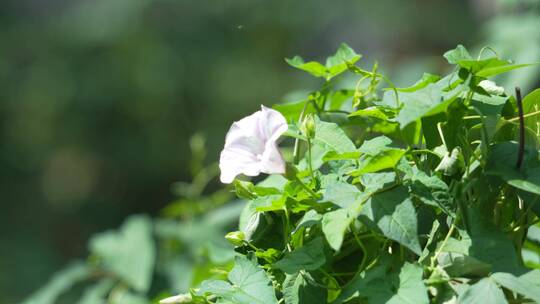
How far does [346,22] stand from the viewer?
4715mm

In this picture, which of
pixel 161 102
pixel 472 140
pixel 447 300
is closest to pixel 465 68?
pixel 472 140

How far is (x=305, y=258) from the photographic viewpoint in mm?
658

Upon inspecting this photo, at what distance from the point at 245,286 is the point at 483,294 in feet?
0.65

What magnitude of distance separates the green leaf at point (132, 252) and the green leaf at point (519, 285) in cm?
75

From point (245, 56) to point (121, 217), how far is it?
3.89ft

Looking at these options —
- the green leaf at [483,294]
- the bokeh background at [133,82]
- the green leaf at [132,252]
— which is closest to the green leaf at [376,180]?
the green leaf at [483,294]

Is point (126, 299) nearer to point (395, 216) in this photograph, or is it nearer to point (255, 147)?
point (255, 147)

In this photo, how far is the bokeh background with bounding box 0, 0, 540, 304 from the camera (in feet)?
14.5

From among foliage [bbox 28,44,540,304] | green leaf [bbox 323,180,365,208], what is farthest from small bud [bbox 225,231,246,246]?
green leaf [bbox 323,180,365,208]

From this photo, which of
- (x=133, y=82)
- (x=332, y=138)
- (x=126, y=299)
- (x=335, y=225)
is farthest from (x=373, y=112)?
(x=133, y=82)

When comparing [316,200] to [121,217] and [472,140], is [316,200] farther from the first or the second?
[121,217]

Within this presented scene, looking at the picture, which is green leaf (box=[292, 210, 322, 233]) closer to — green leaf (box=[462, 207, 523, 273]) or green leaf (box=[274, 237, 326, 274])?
green leaf (box=[274, 237, 326, 274])

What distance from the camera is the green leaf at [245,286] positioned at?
66 centimetres

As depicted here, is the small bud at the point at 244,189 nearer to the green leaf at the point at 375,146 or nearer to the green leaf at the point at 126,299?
the green leaf at the point at 375,146
